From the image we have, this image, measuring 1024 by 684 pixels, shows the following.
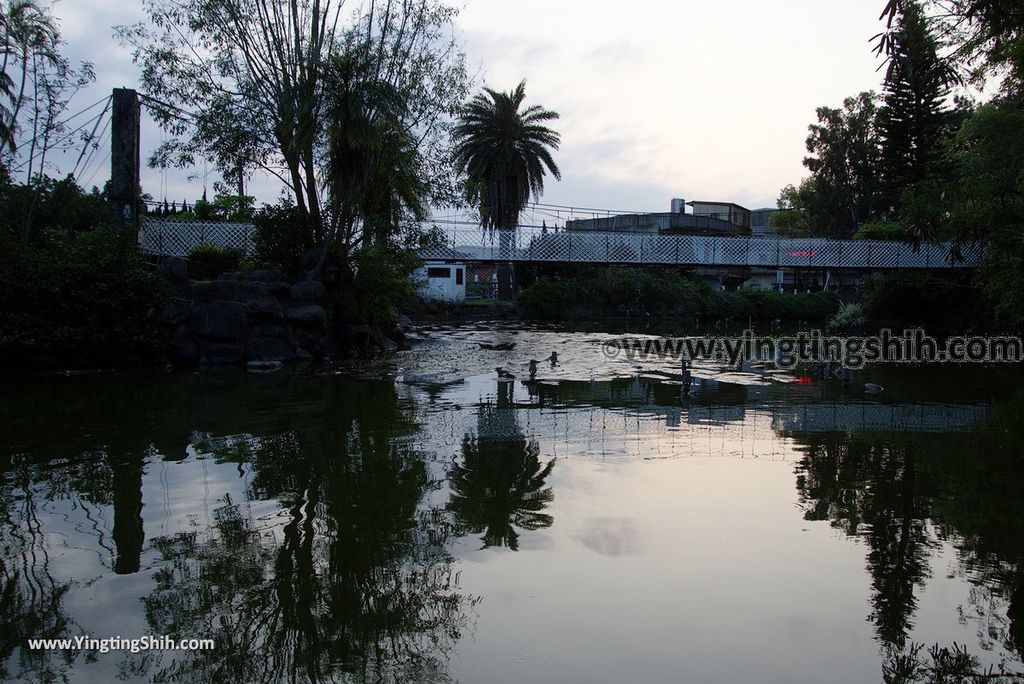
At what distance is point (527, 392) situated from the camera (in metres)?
13.2

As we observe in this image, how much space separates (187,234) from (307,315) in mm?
6535

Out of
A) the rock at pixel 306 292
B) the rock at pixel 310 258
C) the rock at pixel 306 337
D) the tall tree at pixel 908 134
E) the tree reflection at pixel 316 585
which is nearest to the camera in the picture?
the tree reflection at pixel 316 585

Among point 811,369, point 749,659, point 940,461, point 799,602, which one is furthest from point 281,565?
point 811,369

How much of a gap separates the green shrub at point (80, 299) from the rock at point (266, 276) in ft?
9.60

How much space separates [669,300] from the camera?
42.8 m

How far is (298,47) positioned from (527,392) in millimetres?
11410

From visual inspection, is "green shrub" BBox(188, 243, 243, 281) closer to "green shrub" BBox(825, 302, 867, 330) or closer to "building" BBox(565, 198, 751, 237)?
"green shrub" BBox(825, 302, 867, 330)

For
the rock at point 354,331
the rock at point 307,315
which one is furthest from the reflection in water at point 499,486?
the rock at point 354,331

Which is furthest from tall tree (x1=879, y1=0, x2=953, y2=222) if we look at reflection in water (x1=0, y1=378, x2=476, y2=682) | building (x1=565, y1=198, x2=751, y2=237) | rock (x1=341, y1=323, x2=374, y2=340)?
reflection in water (x1=0, y1=378, x2=476, y2=682)

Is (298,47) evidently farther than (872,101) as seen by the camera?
No

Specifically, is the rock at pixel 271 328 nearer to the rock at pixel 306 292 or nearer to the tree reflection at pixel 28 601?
the rock at pixel 306 292

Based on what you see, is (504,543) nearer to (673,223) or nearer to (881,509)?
(881,509)

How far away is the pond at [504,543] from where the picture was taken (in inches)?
159

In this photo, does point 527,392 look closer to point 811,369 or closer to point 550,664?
point 811,369
